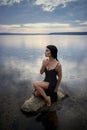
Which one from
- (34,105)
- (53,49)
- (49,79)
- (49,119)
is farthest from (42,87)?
(53,49)

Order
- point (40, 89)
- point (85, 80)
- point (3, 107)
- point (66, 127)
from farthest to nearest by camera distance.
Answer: point (85, 80) → point (3, 107) → point (40, 89) → point (66, 127)

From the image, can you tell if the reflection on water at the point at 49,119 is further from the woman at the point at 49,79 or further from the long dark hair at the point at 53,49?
the long dark hair at the point at 53,49

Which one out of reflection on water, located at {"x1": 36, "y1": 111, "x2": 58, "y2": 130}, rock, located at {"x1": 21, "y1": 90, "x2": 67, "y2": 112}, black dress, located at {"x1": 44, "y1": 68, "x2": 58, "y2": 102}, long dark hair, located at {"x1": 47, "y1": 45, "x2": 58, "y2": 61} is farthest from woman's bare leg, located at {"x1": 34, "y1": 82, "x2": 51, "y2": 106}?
long dark hair, located at {"x1": 47, "y1": 45, "x2": 58, "y2": 61}

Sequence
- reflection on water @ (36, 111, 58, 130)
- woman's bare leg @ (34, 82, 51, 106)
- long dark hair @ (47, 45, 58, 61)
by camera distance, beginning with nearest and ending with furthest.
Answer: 1. reflection on water @ (36, 111, 58, 130)
2. long dark hair @ (47, 45, 58, 61)
3. woman's bare leg @ (34, 82, 51, 106)

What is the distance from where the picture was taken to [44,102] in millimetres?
7707

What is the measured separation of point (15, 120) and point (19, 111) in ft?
2.21

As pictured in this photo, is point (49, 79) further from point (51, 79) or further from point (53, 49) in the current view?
point (53, 49)

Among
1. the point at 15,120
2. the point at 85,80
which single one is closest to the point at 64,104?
the point at 15,120

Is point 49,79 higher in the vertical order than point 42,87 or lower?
higher

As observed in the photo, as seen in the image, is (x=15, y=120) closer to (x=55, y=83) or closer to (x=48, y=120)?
(x=48, y=120)

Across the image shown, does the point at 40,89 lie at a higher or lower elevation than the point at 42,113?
higher

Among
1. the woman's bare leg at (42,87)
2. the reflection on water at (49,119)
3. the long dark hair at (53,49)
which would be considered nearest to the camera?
the reflection on water at (49,119)

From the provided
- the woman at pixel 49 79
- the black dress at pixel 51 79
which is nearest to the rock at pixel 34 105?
the woman at pixel 49 79

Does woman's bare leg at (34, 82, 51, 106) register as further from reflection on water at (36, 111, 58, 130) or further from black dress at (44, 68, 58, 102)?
reflection on water at (36, 111, 58, 130)
